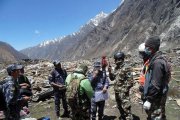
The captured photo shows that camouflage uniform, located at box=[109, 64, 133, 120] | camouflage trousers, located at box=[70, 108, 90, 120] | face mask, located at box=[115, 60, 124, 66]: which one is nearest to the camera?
camouflage trousers, located at box=[70, 108, 90, 120]

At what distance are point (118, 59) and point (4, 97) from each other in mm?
3457

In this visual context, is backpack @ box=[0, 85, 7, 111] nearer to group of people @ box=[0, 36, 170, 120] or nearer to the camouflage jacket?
group of people @ box=[0, 36, 170, 120]

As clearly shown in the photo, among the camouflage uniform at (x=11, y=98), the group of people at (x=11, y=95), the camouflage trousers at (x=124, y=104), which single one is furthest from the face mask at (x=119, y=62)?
the camouflage uniform at (x=11, y=98)

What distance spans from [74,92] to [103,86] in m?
2.45

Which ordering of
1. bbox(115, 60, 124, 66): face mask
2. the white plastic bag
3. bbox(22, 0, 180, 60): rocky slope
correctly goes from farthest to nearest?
bbox(22, 0, 180, 60): rocky slope → the white plastic bag → bbox(115, 60, 124, 66): face mask

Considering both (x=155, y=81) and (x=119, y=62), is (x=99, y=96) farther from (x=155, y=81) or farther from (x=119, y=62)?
(x=155, y=81)

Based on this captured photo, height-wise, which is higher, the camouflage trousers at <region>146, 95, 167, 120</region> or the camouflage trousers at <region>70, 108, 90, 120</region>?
the camouflage trousers at <region>146, 95, 167, 120</region>

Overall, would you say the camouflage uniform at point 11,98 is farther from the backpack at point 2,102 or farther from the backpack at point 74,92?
the backpack at point 74,92

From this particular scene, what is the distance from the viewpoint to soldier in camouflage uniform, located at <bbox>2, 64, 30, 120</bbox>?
24.3 ft

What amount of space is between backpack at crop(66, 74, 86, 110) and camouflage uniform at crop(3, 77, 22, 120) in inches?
42.7

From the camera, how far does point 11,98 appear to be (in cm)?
745

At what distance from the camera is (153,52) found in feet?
22.1

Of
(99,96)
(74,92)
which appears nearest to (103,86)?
(99,96)

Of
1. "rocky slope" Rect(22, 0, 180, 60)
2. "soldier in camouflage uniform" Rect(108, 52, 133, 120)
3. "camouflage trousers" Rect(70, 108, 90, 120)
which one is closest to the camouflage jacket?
"soldier in camouflage uniform" Rect(108, 52, 133, 120)
